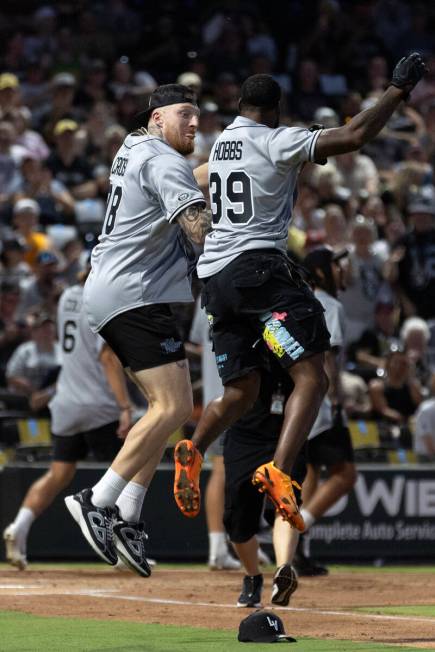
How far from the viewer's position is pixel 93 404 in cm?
1187

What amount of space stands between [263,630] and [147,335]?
1.61 metres

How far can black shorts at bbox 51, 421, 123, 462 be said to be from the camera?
38.7ft

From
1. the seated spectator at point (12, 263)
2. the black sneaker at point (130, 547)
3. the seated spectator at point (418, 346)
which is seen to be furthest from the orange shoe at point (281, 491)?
the seated spectator at point (418, 346)

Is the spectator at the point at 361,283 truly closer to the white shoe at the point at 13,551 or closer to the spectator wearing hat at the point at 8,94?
the spectator wearing hat at the point at 8,94

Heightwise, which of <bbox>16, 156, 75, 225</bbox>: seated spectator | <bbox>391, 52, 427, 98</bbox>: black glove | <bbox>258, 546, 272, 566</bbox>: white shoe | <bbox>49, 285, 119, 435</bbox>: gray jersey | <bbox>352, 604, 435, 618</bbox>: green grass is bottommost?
<bbox>258, 546, 272, 566</bbox>: white shoe

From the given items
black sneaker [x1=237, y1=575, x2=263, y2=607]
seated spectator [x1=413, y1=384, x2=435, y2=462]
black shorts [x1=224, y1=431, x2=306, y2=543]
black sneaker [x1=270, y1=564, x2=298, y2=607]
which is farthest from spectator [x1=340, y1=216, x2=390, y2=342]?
black sneaker [x1=270, y1=564, x2=298, y2=607]

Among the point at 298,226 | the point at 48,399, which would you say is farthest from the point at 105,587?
the point at 298,226

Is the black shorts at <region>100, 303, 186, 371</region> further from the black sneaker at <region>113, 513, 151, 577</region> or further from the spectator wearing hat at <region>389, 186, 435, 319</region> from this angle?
the spectator wearing hat at <region>389, 186, 435, 319</region>

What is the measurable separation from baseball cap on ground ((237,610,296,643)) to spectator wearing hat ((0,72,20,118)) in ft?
39.7

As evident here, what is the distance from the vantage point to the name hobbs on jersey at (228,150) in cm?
777

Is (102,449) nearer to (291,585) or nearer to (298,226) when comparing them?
(291,585)

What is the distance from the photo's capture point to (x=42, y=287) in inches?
637

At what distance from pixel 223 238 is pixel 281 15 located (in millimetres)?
16671

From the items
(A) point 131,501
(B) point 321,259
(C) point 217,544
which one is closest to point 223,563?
(C) point 217,544
